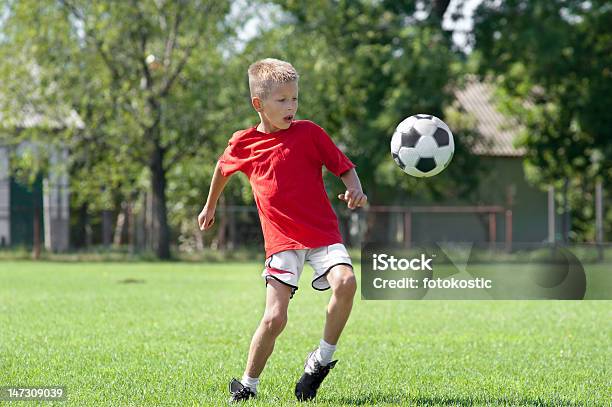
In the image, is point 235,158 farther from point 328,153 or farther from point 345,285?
point 345,285

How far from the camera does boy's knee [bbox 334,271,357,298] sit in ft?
16.6

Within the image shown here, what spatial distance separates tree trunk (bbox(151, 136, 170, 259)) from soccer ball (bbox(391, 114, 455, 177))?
2074 cm

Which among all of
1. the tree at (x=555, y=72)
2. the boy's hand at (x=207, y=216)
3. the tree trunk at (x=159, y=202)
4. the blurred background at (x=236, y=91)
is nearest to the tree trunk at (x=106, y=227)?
the blurred background at (x=236, y=91)

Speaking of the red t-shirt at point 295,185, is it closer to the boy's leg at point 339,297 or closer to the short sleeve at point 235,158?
the short sleeve at point 235,158

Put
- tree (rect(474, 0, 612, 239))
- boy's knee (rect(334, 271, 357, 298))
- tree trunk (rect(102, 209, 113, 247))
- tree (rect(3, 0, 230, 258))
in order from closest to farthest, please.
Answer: boy's knee (rect(334, 271, 357, 298)), tree (rect(3, 0, 230, 258)), tree (rect(474, 0, 612, 239)), tree trunk (rect(102, 209, 113, 247))

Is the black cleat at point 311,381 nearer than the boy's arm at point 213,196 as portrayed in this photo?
Yes

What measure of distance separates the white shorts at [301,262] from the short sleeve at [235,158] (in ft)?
1.83

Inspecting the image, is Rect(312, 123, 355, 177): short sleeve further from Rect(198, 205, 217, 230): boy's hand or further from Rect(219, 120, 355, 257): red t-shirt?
Rect(198, 205, 217, 230): boy's hand

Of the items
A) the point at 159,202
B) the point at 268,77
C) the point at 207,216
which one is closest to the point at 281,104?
the point at 268,77

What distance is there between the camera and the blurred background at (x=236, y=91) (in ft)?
83.7

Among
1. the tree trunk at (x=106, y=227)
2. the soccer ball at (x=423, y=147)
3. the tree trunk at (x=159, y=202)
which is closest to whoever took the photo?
the soccer ball at (x=423, y=147)

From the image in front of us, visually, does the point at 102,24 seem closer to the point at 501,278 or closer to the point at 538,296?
the point at 501,278

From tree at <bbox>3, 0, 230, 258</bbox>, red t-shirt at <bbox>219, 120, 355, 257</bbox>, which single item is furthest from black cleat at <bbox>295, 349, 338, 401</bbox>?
tree at <bbox>3, 0, 230, 258</bbox>

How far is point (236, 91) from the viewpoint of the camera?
25.8 meters
